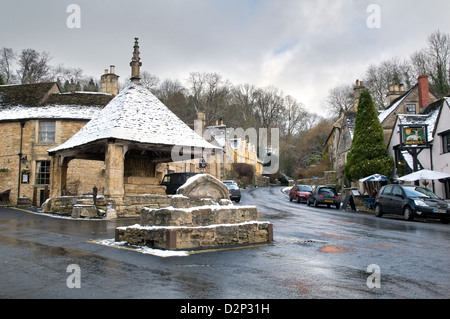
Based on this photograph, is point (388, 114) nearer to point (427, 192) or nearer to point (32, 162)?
point (427, 192)

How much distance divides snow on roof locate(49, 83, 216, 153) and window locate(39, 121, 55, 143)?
8675 mm

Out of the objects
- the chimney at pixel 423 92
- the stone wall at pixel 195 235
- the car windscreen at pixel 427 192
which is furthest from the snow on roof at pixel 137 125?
the chimney at pixel 423 92

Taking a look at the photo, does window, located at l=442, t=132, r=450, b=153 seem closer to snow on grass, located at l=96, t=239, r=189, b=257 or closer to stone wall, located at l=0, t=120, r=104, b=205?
snow on grass, located at l=96, t=239, r=189, b=257

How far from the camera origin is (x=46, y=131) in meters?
26.9

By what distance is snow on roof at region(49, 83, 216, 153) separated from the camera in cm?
1692

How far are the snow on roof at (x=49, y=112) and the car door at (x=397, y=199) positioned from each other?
19.9 m

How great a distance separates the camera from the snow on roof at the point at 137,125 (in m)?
16.9

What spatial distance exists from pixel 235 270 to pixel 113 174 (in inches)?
445

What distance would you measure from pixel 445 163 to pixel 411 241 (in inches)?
596

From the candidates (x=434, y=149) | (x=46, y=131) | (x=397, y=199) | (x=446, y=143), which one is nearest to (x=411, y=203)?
(x=397, y=199)

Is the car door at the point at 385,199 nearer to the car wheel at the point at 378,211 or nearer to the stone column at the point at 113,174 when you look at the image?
the car wheel at the point at 378,211

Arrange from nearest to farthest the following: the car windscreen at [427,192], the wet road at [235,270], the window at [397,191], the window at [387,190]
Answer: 1. the wet road at [235,270]
2. the car windscreen at [427,192]
3. the window at [397,191]
4. the window at [387,190]
